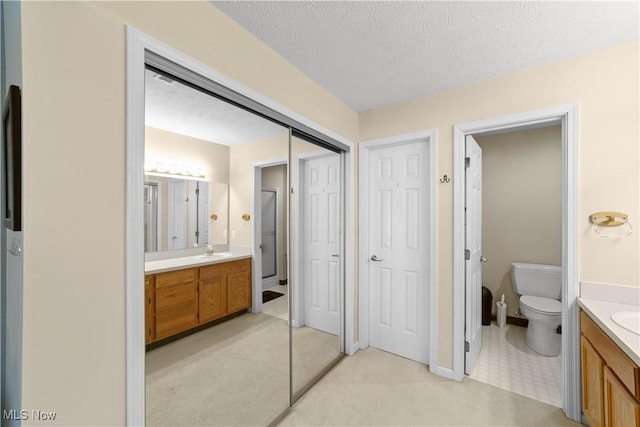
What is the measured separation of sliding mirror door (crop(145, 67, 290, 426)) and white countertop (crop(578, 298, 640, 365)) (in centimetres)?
182

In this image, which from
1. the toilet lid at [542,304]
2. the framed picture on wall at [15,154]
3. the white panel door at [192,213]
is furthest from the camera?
the toilet lid at [542,304]

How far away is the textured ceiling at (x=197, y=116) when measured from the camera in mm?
1242

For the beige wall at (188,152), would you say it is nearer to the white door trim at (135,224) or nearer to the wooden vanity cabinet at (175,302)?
the white door trim at (135,224)

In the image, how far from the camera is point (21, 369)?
0.80 metres

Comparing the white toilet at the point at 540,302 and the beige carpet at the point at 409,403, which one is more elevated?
the white toilet at the point at 540,302

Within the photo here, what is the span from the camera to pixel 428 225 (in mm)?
2371

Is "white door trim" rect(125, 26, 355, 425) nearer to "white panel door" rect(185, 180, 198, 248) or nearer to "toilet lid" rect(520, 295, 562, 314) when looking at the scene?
"white panel door" rect(185, 180, 198, 248)

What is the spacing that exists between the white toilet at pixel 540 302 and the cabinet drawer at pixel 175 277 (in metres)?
3.05

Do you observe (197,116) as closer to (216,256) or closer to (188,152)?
(188,152)

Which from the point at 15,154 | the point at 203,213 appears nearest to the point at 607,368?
the point at 203,213

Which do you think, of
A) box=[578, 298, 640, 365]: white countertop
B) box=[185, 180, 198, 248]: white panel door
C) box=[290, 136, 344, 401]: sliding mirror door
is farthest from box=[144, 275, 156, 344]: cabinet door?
box=[578, 298, 640, 365]: white countertop

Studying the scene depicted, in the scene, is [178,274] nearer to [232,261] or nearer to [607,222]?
[232,261]

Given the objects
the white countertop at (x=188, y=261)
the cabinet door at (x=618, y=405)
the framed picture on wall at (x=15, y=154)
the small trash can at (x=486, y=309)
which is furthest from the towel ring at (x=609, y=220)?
the framed picture on wall at (x=15, y=154)

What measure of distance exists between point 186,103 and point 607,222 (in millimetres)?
2619
